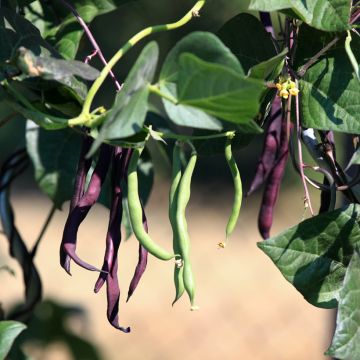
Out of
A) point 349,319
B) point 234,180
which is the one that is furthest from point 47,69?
point 349,319

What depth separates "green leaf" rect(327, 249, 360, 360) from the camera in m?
0.67

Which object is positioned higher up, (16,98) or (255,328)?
(16,98)

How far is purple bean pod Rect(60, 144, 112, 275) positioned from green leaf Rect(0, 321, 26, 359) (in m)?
0.18

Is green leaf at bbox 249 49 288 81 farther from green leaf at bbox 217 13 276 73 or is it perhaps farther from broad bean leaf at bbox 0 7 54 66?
broad bean leaf at bbox 0 7 54 66

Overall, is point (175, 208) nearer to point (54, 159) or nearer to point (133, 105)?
point (133, 105)

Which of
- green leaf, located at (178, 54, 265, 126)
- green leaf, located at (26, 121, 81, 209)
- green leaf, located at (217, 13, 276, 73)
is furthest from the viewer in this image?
green leaf, located at (26, 121, 81, 209)

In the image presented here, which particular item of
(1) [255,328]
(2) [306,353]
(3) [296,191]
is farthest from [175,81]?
(3) [296,191]

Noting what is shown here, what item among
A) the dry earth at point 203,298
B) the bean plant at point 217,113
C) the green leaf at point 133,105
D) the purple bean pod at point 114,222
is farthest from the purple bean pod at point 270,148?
the dry earth at point 203,298

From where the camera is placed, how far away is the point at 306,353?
3.79 m

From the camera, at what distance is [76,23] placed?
3.01ft

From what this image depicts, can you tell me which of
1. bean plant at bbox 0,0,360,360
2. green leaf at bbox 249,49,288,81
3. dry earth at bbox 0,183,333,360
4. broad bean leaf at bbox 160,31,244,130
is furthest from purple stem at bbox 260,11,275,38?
dry earth at bbox 0,183,333,360

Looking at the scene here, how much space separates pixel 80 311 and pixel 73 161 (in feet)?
3.24

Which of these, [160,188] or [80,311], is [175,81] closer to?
[80,311]

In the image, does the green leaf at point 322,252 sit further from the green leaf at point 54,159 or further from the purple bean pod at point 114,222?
the green leaf at point 54,159
